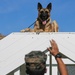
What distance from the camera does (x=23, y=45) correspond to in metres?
6.73

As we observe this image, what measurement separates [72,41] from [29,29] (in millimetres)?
2401

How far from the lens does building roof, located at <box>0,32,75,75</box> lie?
6641 mm

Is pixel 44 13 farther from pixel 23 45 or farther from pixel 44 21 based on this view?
pixel 23 45

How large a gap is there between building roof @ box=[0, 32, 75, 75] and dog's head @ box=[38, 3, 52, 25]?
3.19 metres

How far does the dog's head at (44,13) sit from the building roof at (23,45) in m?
3.19


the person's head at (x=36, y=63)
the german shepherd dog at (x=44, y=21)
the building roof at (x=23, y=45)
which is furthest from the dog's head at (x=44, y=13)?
the person's head at (x=36, y=63)

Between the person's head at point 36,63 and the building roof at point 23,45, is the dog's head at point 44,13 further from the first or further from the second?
the person's head at point 36,63

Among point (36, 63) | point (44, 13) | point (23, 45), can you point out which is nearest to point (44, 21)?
point (44, 13)

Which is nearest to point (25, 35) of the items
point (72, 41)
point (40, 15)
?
point (72, 41)

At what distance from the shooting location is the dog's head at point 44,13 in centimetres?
1002

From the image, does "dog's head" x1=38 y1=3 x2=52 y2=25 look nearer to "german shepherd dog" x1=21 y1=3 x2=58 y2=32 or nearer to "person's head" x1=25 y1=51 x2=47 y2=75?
"german shepherd dog" x1=21 y1=3 x2=58 y2=32

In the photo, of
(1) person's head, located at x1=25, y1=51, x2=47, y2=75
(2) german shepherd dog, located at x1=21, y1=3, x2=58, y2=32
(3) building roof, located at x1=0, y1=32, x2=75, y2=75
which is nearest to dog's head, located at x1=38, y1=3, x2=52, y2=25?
(2) german shepherd dog, located at x1=21, y1=3, x2=58, y2=32

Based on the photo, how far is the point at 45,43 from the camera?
6766 millimetres

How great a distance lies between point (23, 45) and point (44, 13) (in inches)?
131
